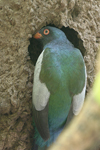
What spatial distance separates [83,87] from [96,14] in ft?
3.92

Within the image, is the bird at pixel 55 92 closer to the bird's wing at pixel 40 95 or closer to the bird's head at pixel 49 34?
the bird's wing at pixel 40 95

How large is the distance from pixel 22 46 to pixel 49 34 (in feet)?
1.24

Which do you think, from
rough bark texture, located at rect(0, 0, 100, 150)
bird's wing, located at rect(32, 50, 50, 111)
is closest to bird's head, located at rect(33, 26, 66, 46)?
rough bark texture, located at rect(0, 0, 100, 150)

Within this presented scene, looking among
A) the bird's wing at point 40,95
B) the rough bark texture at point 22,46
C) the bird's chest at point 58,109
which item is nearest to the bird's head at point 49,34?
the rough bark texture at point 22,46

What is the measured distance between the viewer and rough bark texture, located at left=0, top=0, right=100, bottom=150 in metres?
2.03

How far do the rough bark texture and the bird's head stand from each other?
0.07 m

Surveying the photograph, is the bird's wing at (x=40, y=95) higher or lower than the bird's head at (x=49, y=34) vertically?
lower

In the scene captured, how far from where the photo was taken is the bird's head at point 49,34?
2.27 metres

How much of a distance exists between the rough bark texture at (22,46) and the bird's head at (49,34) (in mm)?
70

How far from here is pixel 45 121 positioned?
1817 millimetres

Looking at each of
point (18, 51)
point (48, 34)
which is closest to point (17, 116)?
point (18, 51)

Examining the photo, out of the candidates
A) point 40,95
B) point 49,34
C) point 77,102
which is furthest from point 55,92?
point 49,34

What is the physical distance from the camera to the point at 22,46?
→ 7.16ft

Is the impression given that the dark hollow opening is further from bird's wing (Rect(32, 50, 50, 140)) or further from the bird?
bird's wing (Rect(32, 50, 50, 140))
